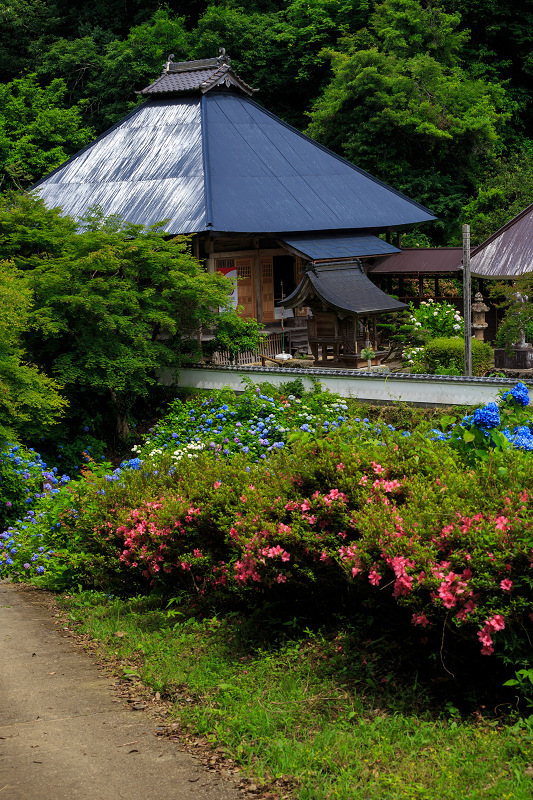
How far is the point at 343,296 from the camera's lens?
2155 cm

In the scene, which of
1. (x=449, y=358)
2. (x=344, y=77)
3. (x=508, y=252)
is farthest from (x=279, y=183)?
(x=344, y=77)

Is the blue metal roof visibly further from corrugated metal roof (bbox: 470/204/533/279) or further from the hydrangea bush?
the hydrangea bush

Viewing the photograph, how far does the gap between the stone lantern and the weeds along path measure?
18.7 m

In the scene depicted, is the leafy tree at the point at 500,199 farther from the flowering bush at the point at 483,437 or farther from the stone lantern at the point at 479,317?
the flowering bush at the point at 483,437

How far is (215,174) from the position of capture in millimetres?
25422

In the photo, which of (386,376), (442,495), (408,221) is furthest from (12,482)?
(408,221)

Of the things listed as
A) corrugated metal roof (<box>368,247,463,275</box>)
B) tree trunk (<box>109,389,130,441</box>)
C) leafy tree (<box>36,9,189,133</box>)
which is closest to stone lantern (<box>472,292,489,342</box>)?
corrugated metal roof (<box>368,247,463,275</box>)

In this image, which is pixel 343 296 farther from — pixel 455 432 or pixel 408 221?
pixel 455 432

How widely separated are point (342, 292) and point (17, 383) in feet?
29.5

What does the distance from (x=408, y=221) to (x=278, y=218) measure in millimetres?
5494

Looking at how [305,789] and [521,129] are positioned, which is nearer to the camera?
[305,789]

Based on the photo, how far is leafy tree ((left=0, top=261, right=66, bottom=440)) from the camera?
15.3m

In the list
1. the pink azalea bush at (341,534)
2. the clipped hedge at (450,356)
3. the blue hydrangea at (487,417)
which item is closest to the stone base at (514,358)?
the clipped hedge at (450,356)

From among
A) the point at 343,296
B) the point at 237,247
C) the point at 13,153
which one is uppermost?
the point at 13,153
